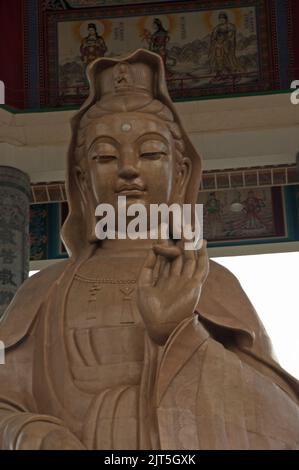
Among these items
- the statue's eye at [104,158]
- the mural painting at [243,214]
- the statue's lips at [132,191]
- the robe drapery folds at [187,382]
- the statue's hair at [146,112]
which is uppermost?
the mural painting at [243,214]

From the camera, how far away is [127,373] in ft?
15.9

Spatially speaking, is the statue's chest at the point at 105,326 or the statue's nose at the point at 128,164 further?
the statue's nose at the point at 128,164

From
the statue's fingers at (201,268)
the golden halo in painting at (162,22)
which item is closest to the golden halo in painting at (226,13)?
the golden halo in painting at (162,22)

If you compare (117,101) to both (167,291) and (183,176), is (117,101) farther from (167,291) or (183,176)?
(167,291)

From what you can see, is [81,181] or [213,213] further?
[213,213]

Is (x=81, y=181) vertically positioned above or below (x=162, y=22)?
below

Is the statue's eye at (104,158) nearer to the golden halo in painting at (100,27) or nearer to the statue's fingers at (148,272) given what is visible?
the statue's fingers at (148,272)

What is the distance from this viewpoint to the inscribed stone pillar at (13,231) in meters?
10.1

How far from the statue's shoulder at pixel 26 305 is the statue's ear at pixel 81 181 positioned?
12.1 inches

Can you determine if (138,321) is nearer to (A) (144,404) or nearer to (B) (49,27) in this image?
(A) (144,404)

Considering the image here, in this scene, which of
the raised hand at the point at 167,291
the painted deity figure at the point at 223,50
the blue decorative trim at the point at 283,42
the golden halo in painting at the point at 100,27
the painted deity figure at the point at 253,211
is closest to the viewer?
the raised hand at the point at 167,291

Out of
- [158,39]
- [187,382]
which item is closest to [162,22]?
[158,39]

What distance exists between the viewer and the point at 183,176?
565 cm

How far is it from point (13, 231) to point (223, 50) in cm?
250
